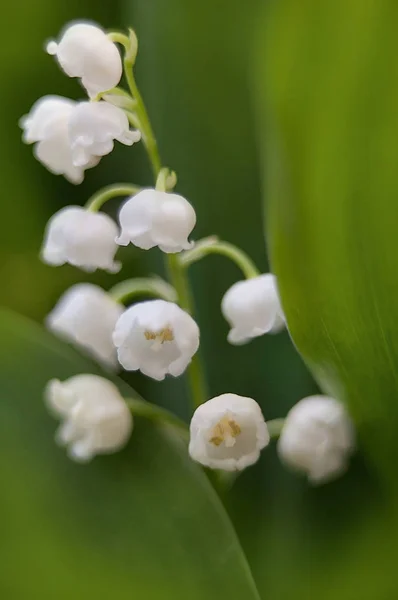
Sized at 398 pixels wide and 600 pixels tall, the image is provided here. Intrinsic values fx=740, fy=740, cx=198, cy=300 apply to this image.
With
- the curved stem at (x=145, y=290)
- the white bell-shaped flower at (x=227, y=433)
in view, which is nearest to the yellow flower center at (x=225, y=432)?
the white bell-shaped flower at (x=227, y=433)

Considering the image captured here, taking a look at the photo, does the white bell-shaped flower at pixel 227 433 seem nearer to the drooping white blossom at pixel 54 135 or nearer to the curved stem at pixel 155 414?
the curved stem at pixel 155 414

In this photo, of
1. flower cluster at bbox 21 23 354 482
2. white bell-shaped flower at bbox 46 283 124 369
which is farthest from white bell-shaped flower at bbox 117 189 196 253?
white bell-shaped flower at bbox 46 283 124 369

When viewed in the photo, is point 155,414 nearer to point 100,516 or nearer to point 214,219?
point 100,516

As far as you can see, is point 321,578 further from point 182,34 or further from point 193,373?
point 182,34

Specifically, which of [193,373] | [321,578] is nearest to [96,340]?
[193,373]

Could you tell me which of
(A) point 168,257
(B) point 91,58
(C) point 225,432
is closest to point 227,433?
(C) point 225,432

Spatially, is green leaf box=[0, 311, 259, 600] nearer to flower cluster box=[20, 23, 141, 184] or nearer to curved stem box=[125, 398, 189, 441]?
curved stem box=[125, 398, 189, 441]
